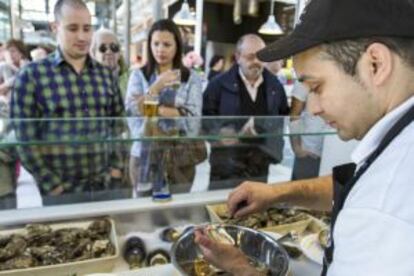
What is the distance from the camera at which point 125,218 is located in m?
1.19

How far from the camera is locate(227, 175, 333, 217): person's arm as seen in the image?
3.59ft

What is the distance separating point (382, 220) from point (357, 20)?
0.29 m

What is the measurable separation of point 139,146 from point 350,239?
0.99m

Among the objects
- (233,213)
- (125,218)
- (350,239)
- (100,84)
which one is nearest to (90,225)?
(125,218)

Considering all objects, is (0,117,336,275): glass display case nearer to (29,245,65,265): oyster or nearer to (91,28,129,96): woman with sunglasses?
(29,245,65,265): oyster

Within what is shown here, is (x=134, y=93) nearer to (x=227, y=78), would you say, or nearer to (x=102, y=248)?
(x=227, y=78)

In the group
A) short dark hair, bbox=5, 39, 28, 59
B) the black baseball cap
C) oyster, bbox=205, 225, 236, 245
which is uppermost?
short dark hair, bbox=5, 39, 28, 59

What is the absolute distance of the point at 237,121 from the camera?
1.52m

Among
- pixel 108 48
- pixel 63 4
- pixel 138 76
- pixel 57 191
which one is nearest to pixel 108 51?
pixel 108 48

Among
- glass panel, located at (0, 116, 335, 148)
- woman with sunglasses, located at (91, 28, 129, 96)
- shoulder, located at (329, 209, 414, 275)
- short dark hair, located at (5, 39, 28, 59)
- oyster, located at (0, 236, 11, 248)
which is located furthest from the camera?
short dark hair, located at (5, 39, 28, 59)

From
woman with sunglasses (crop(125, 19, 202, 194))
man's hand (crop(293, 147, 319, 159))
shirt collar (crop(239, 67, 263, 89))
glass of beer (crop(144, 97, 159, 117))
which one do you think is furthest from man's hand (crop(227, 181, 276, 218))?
shirt collar (crop(239, 67, 263, 89))

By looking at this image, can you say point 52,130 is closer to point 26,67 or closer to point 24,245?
point 24,245

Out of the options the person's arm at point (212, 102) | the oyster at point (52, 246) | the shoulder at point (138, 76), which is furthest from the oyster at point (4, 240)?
the person's arm at point (212, 102)

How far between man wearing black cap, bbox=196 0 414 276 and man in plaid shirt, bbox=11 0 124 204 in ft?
2.49
